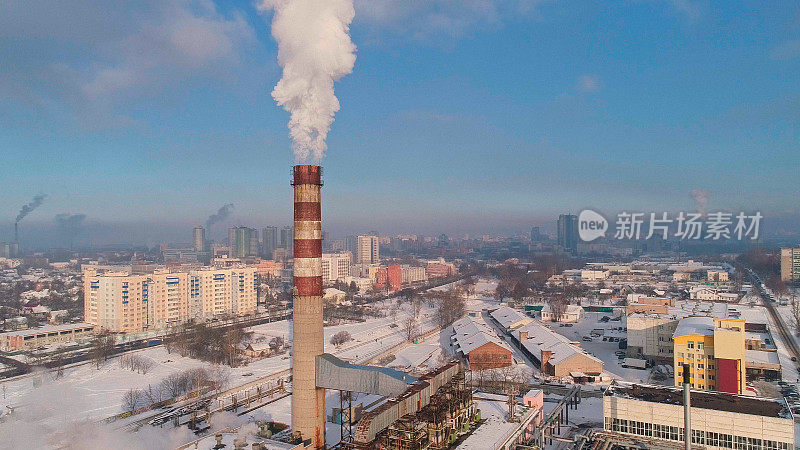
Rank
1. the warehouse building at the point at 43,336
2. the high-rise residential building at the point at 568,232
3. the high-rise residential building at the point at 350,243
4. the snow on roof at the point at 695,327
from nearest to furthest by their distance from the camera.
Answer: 1. the snow on roof at the point at 695,327
2. the warehouse building at the point at 43,336
3. the high-rise residential building at the point at 568,232
4. the high-rise residential building at the point at 350,243

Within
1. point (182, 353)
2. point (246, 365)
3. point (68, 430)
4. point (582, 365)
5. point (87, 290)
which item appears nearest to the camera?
point (68, 430)

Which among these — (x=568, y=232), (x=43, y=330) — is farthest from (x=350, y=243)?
(x=43, y=330)

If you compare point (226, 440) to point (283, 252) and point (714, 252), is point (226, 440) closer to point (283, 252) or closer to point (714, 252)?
point (283, 252)

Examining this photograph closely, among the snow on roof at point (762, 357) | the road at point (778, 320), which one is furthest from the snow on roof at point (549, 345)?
the road at point (778, 320)

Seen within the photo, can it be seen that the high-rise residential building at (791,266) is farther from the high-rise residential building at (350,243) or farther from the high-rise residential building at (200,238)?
the high-rise residential building at (350,243)

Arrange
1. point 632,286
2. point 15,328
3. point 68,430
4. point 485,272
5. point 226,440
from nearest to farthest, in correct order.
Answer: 1. point 226,440
2. point 68,430
3. point 15,328
4. point 632,286
5. point 485,272

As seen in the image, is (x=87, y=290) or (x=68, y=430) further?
(x=87, y=290)

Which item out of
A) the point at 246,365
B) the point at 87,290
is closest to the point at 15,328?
the point at 87,290
